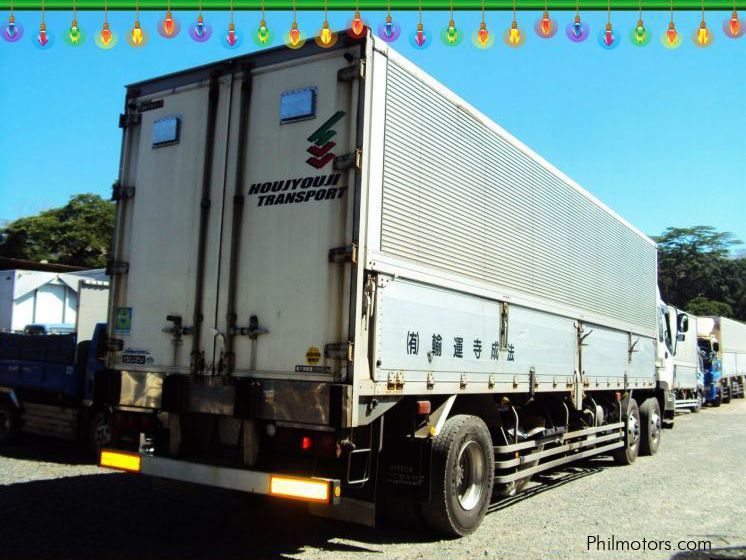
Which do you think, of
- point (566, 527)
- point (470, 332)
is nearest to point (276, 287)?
point (470, 332)

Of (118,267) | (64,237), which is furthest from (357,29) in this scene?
(64,237)

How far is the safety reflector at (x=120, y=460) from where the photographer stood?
5512 millimetres

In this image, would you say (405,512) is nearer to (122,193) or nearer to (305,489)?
(305,489)

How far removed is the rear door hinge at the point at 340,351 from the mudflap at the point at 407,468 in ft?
3.99

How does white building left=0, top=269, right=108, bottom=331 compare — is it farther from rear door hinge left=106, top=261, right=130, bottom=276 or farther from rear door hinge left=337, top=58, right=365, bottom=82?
rear door hinge left=337, top=58, right=365, bottom=82

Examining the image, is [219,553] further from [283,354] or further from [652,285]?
[652,285]

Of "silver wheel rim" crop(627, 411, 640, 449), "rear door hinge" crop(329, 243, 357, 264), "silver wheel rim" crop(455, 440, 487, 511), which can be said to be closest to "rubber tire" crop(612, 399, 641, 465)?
"silver wheel rim" crop(627, 411, 640, 449)

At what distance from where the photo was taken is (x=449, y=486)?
5648 mm

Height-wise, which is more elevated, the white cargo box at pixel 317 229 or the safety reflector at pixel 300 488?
the white cargo box at pixel 317 229

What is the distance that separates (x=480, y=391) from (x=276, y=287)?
2.33 meters

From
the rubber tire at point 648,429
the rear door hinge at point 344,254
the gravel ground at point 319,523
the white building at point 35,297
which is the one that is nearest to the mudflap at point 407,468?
the gravel ground at point 319,523

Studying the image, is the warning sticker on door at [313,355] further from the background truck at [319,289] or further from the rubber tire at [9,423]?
the rubber tire at [9,423]

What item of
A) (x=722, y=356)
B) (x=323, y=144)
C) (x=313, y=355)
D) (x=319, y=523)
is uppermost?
(x=323, y=144)

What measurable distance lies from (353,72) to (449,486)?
3.43 m
